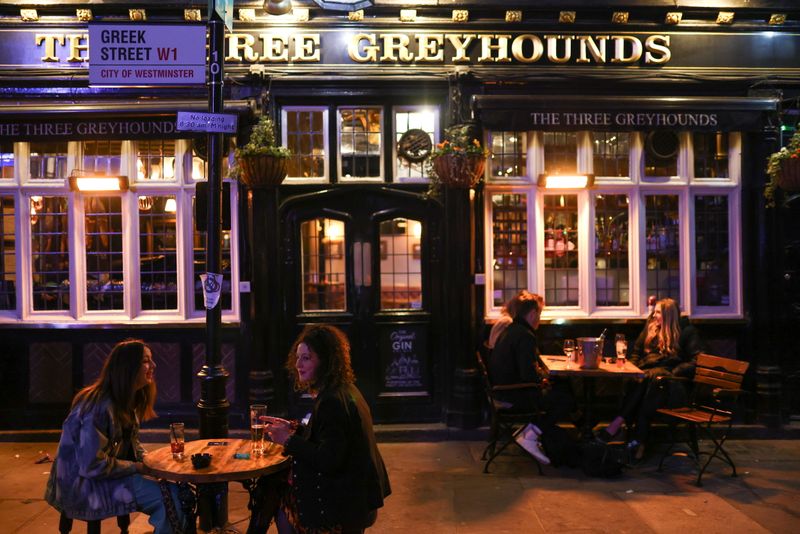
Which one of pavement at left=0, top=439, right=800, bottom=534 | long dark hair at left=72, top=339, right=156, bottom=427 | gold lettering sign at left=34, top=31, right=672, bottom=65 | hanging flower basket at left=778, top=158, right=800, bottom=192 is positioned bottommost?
pavement at left=0, top=439, right=800, bottom=534

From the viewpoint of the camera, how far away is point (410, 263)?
31.2ft

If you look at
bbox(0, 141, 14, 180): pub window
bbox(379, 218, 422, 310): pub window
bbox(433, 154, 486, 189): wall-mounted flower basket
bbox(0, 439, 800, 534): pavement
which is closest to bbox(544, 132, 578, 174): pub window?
bbox(433, 154, 486, 189): wall-mounted flower basket

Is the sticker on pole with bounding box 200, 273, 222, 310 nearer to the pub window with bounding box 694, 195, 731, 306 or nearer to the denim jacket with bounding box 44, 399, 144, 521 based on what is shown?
the denim jacket with bounding box 44, 399, 144, 521

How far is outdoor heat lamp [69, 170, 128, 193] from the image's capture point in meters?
9.19

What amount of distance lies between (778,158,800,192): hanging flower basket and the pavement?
3.05m

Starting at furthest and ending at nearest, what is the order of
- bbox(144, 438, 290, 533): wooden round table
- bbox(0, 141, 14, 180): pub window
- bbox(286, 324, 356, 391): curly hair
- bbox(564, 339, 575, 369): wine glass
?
1. bbox(0, 141, 14, 180): pub window
2. bbox(564, 339, 575, 369): wine glass
3. bbox(144, 438, 290, 533): wooden round table
4. bbox(286, 324, 356, 391): curly hair

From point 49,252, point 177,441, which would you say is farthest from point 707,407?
point 49,252

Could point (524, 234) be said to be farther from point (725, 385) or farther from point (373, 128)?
point (725, 385)

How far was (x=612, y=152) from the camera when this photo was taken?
31.8 ft

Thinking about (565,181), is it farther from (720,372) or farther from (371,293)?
(720,372)

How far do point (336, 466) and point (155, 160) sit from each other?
6.57m

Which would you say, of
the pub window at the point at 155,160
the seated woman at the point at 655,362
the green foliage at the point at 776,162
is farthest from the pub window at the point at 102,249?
the green foliage at the point at 776,162

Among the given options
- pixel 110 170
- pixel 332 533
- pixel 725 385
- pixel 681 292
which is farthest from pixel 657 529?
pixel 110 170

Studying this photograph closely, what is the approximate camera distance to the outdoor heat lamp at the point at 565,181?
930 centimetres
